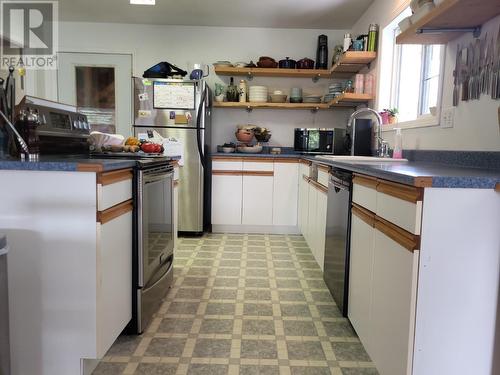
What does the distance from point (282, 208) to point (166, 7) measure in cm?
244

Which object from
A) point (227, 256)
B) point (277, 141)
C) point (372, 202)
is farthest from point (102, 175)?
point (277, 141)

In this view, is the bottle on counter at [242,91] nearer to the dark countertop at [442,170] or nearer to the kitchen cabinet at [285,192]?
the kitchen cabinet at [285,192]

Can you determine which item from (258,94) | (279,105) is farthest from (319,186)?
(258,94)

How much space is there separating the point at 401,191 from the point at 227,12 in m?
3.40

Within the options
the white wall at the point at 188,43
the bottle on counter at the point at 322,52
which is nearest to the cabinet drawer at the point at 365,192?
the bottle on counter at the point at 322,52

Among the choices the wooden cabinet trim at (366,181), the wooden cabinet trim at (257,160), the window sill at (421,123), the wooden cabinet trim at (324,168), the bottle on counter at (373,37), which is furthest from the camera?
the wooden cabinet trim at (257,160)

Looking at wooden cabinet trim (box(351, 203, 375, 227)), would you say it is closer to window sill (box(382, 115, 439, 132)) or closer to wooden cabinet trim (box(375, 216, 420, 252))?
wooden cabinet trim (box(375, 216, 420, 252))

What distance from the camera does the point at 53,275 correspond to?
1.37 meters

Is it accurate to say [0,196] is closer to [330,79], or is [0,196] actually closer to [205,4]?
Result: [205,4]

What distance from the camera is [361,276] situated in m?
1.71

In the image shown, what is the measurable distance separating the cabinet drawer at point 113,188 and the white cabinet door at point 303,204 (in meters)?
2.09

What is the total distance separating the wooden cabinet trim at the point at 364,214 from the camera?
1.58 meters

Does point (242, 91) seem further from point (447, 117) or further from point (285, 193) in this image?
point (447, 117)

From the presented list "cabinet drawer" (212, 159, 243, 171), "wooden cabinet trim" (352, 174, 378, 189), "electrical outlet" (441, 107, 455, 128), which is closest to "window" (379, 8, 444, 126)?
"electrical outlet" (441, 107, 455, 128)
